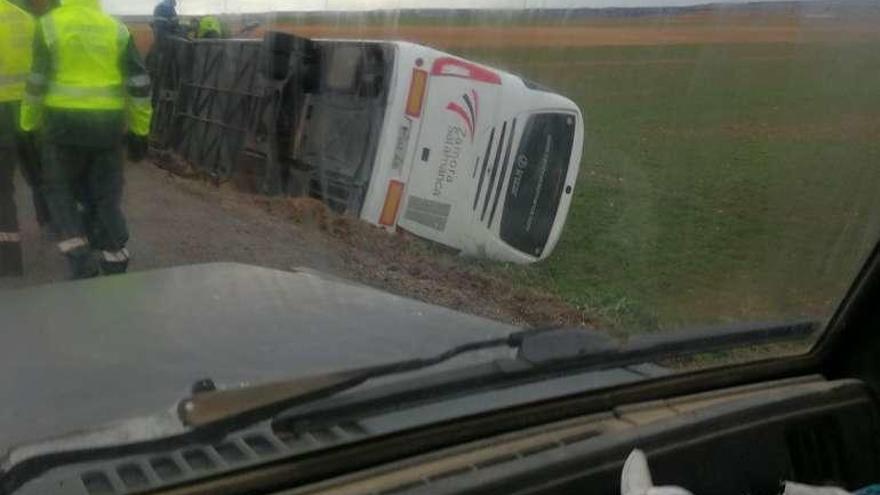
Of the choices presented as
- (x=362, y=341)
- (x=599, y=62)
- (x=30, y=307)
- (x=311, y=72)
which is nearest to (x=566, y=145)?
(x=599, y=62)

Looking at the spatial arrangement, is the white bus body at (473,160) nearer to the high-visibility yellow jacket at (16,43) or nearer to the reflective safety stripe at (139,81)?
the reflective safety stripe at (139,81)

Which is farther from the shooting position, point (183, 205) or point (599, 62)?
point (599, 62)

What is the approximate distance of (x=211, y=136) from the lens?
9.55ft

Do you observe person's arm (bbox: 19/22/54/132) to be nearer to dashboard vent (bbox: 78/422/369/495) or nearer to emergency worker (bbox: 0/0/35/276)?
emergency worker (bbox: 0/0/35/276)

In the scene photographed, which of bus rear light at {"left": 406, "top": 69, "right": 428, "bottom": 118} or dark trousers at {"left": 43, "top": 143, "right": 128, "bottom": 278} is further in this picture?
bus rear light at {"left": 406, "top": 69, "right": 428, "bottom": 118}

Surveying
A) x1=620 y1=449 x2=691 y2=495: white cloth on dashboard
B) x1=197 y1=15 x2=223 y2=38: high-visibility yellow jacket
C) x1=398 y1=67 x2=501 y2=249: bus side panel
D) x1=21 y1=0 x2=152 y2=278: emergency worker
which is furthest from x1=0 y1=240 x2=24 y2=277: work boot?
x1=620 y1=449 x2=691 y2=495: white cloth on dashboard

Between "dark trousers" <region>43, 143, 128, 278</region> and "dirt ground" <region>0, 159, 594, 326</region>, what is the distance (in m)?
0.03

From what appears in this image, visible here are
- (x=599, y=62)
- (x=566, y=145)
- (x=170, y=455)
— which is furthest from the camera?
(x=566, y=145)

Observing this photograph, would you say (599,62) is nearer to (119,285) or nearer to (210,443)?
(119,285)

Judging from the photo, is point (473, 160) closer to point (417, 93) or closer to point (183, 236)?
point (417, 93)

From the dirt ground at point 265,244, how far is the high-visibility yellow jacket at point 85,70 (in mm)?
159

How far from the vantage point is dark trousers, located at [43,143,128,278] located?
261 cm

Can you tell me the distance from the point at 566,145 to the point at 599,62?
388 mm

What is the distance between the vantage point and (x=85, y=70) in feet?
9.42
